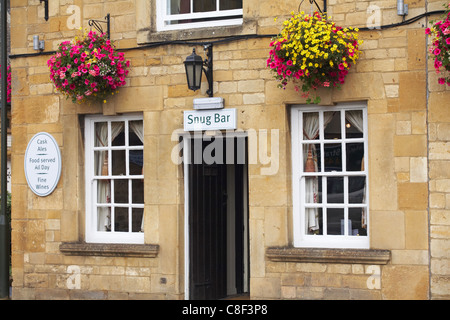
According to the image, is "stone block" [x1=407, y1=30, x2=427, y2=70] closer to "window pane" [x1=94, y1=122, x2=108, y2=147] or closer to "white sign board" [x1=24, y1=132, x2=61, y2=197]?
"window pane" [x1=94, y1=122, x2=108, y2=147]

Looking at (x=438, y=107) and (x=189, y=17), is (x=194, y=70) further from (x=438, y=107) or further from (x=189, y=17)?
(x=438, y=107)

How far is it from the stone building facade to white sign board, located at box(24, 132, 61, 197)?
116mm

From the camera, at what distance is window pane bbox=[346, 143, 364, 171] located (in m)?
9.06

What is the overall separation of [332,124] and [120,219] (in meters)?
3.37

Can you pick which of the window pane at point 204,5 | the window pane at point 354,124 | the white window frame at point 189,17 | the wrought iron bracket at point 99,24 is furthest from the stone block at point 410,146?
the wrought iron bracket at point 99,24

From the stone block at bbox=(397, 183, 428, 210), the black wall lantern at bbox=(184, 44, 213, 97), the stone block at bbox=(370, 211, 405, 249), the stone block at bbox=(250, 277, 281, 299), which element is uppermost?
the black wall lantern at bbox=(184, 44, 213, 97)

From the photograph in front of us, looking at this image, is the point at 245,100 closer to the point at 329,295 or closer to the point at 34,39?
the point at 329,295

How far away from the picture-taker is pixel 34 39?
10.5m

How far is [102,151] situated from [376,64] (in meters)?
4.15

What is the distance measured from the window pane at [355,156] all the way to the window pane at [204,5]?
2.73 meters

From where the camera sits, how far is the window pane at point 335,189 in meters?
9.16

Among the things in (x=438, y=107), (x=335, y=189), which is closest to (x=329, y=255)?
(x=335, y=189)

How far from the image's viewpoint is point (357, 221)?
908cm

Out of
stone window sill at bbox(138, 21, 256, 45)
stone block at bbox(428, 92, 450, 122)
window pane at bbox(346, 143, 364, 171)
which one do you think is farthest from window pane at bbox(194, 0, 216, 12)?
stone block at bbox(428, 92, 450, 122)
